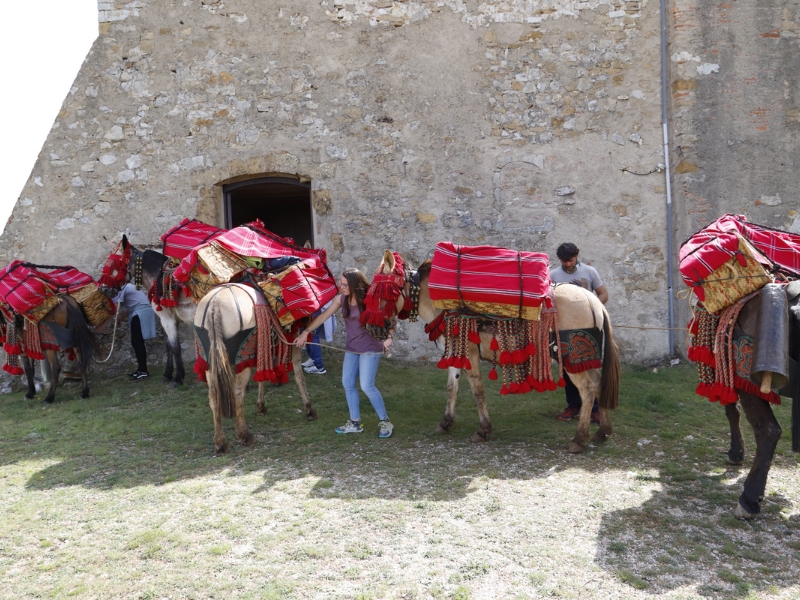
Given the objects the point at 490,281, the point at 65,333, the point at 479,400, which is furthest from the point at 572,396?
the point at 65,333

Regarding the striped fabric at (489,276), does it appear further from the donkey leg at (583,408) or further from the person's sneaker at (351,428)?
the person's sneaker at (351,428)

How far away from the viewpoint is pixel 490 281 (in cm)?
505

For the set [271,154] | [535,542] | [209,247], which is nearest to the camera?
[535,542]

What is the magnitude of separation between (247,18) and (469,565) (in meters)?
7.59

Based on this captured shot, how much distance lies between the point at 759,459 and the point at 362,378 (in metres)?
3.07

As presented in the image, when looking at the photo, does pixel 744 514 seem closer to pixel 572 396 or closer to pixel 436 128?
pixel 572 396

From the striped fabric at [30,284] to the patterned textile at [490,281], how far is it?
5.03 metres

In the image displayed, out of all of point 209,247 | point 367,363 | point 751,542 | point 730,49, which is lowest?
point 751,542

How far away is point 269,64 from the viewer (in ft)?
27.4

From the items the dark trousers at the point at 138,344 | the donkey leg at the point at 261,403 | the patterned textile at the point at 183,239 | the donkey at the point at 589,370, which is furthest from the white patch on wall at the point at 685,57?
the dark trousers at the point at 138,344

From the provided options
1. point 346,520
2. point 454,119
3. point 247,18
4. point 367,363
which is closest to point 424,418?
point 367,363

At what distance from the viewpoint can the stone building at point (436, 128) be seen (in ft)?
25.6

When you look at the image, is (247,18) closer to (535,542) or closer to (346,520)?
(346,520)

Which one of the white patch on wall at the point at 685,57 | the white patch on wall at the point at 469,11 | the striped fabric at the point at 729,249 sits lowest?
the striped fabric at the point at 729,249
